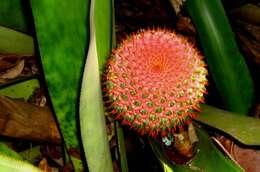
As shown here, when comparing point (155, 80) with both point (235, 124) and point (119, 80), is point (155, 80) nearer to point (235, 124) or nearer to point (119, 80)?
point (119, 80)

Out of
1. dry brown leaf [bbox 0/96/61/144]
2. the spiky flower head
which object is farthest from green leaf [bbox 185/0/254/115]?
dry brown leaf [bbox 0/96/61/144]

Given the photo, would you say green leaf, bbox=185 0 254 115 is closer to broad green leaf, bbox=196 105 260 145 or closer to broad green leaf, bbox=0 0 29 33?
broad green leaf, bbox=196 105 260 145

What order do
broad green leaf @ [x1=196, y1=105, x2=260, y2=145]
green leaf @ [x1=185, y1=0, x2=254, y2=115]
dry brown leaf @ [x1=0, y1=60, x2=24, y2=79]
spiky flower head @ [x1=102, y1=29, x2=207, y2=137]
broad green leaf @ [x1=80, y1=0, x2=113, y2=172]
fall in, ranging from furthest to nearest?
dry brown leaf @ [x1=0, y1=60, x2=24, y2=79] → green leaf @ [x1=185, y1=0, x2=254, y2=115] → broad green leaf @ [x1=196, y1=105, x2=260, y2=145] → spiky flower head @ [x1=102, y1=29, x2=207, y2=137] → broad green leaf @ [x1=80, y1=0, x2=113, y2=172]

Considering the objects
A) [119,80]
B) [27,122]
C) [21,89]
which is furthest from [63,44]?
[21,89]

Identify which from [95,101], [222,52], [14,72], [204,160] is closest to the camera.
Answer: [95,101]

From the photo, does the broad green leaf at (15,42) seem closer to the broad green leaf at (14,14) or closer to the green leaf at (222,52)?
the broad green leaf at (14,14)

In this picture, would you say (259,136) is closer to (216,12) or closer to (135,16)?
(216,12)

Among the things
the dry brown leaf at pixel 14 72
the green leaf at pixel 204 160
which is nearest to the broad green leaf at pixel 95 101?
the green leaf at pixel 204 160
